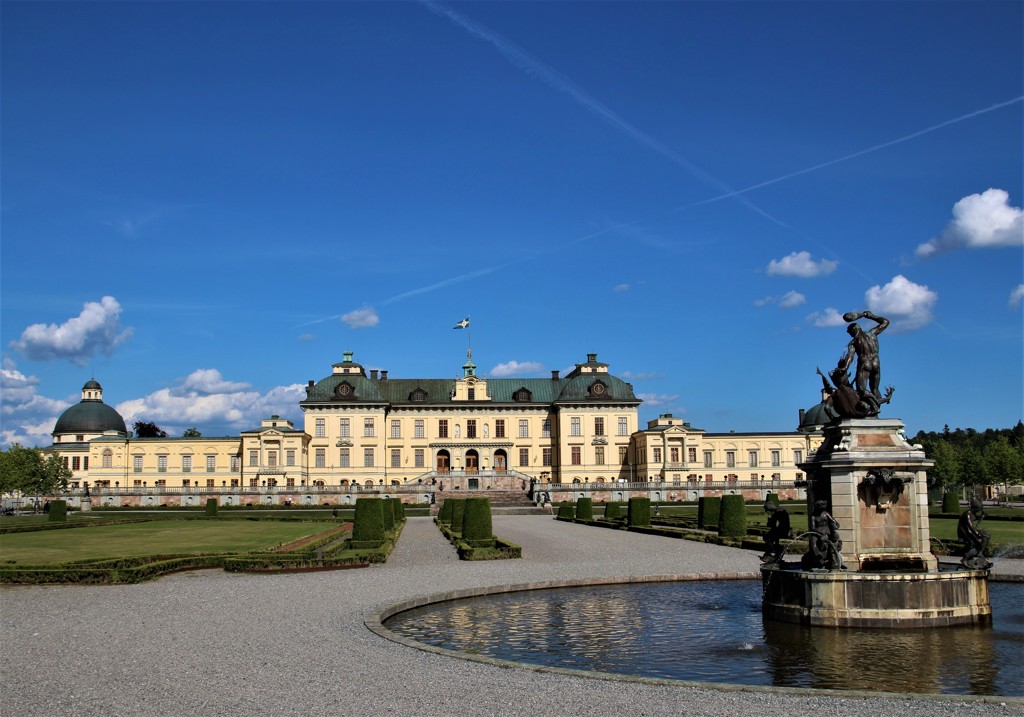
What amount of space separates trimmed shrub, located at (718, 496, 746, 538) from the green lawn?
597 inches

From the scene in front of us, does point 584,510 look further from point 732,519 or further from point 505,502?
point 505,502

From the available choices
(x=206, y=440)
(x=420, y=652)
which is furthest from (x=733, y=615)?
(x=206, y=440)

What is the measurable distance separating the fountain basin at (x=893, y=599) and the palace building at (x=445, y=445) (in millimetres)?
63192

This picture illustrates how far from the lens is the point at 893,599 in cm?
1412

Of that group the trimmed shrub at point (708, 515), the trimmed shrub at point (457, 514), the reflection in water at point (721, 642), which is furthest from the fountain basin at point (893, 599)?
the trimmed shrub at point (708, 515)

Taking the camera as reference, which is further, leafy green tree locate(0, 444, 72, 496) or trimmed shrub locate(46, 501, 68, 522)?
leafy green tree locate(0, 444, 72, 496)

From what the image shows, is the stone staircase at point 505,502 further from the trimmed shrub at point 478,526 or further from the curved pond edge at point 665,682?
the curved pond edge at point 665,682

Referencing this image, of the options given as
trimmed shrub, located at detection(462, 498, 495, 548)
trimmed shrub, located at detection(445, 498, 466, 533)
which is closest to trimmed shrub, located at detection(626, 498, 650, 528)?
trimmed shrub, located at detection(445, 498, 466, 533)

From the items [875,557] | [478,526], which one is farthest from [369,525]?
[875,557]

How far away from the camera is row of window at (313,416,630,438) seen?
80812mm

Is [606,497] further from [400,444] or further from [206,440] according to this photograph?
[206,440]

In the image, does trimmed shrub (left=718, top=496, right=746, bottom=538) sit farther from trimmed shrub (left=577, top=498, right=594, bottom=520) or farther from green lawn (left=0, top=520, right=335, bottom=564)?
green lawn (left=0, top=520, right=335, bottom=564)

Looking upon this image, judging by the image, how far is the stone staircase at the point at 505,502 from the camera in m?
60.2

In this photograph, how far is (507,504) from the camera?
65.5 meters
